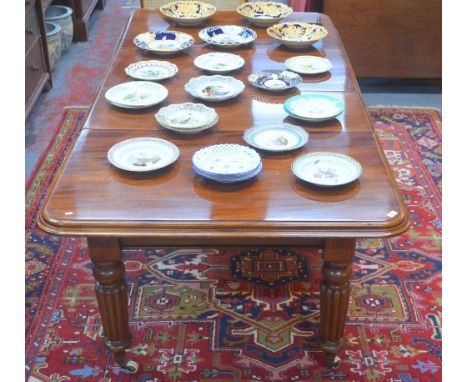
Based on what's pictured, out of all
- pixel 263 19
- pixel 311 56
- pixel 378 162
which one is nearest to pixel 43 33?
pixel 263 19

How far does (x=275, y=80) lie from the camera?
6.71 ft

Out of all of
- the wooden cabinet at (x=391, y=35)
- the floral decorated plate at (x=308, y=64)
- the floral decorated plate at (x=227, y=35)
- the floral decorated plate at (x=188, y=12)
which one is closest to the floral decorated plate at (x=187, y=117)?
the floral decorated plate at (x=308, y=64)

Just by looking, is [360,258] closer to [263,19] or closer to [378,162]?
[378,162]

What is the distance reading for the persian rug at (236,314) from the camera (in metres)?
1.78

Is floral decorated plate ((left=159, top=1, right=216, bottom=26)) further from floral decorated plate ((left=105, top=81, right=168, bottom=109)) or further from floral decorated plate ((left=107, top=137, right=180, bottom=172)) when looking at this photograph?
floral decorated plate ((left=107, top=137, right=180, bottom=172))

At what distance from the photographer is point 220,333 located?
1904 millimetres

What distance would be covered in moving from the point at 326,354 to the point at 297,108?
2.42 ft

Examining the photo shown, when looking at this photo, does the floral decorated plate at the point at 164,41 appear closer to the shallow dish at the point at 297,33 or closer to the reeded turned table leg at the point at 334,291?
the shallow dish at the point at 297,33

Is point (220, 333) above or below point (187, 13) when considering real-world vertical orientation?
below

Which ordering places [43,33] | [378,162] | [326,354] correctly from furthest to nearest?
[43,33] → [326,354] → [378,162]

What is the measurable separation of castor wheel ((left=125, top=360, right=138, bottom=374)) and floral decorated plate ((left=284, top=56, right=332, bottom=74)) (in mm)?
1114

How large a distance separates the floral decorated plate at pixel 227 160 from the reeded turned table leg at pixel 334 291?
0.28m

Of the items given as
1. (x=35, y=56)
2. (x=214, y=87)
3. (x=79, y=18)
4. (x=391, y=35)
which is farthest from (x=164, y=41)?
(x=79, y=18)

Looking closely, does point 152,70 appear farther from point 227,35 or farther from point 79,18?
point 79,18
